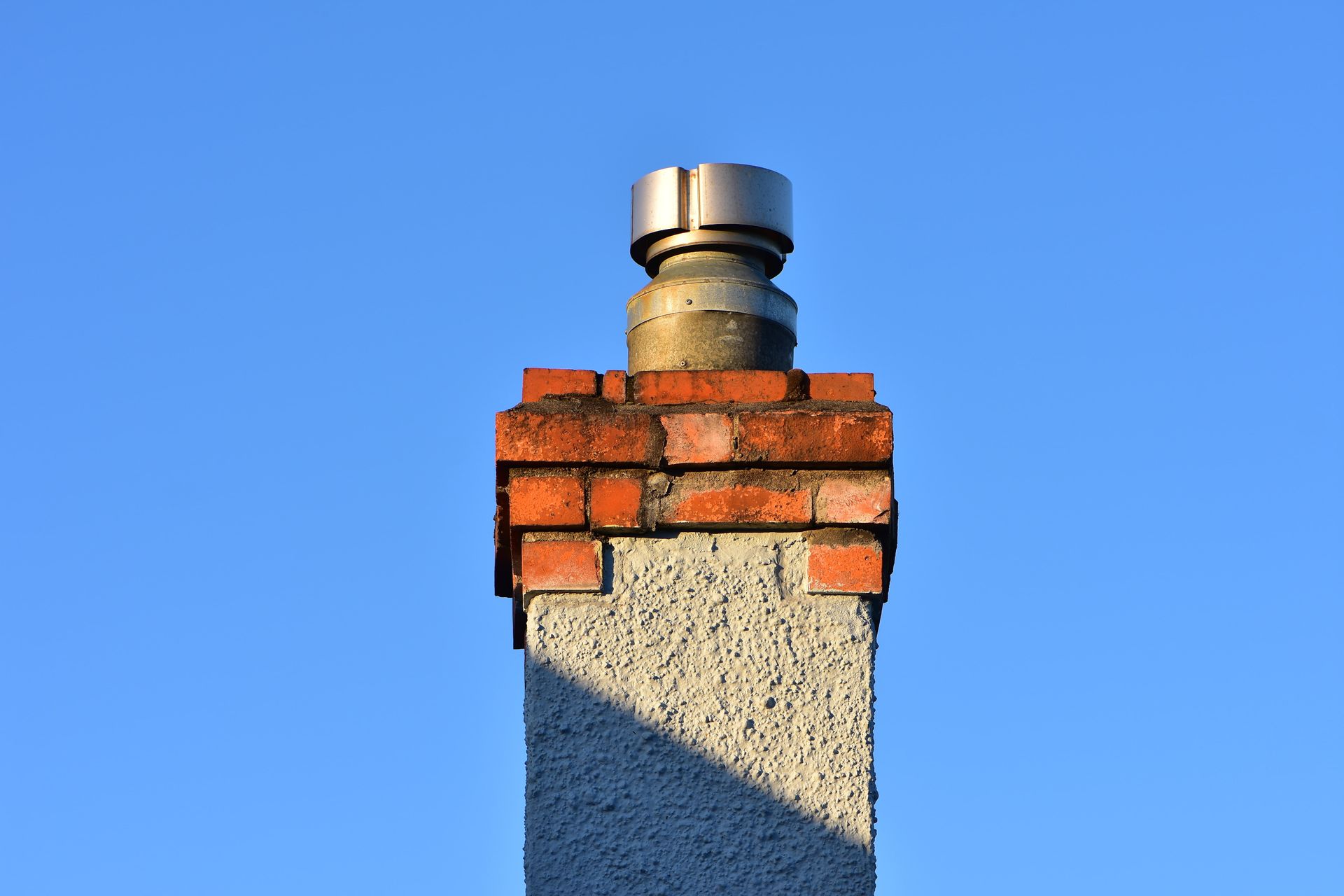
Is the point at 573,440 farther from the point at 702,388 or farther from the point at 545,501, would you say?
the point at 702,388

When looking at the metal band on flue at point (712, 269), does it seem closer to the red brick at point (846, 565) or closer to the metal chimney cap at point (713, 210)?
the metal chimney cap at point (713, 210)

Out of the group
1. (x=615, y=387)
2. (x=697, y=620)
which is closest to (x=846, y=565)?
(x=697, y=620)

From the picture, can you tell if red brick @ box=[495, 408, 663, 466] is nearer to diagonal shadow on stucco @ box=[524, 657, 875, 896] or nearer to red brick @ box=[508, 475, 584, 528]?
red brick @ box=[508, 475, 584, 528]

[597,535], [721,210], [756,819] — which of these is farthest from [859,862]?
[721,210]

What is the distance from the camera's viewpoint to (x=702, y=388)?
289 centimetres

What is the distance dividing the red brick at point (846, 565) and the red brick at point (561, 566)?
1.10 ft

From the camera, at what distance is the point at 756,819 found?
265cm

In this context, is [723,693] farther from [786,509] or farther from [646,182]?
[646,182]

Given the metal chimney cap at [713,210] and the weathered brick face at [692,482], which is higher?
the metal chimney cap at [713,210]

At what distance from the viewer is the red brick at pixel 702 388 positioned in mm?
2891

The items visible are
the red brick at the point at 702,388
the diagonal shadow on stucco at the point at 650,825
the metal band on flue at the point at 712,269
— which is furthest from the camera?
the metal band on flue at the point at 712,269

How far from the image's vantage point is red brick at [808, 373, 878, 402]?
290cm

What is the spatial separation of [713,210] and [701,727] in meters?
1.01

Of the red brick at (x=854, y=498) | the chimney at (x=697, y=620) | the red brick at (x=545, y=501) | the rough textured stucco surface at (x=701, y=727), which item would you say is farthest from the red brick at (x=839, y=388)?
the red brick at (x=545, y=501)
